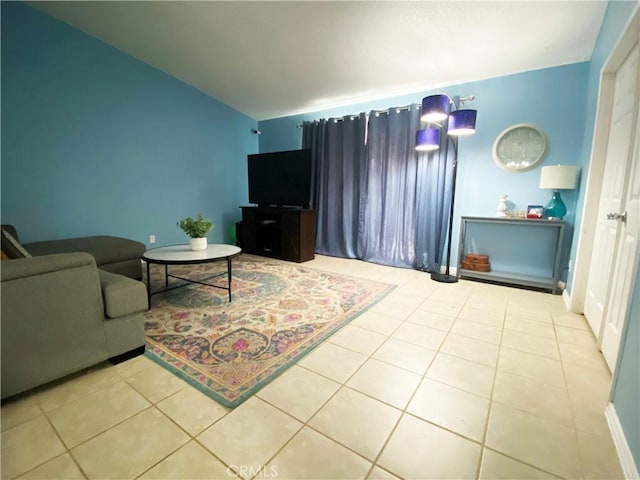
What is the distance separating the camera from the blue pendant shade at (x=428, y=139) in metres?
3.05

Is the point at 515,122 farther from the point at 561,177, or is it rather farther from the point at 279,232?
the point at 279,232

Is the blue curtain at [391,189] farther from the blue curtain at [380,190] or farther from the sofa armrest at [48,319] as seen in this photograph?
the sofa armrest at [48,319]

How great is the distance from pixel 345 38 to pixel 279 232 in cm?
246

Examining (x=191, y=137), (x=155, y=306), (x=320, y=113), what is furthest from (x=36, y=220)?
(x=320, y=113)

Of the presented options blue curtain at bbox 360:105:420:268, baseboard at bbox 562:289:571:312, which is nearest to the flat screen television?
blue curtain at bbox 360:105:420:268

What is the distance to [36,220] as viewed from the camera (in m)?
2.64

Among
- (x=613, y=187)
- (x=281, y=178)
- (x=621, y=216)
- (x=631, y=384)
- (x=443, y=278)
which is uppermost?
(x=281, y=178)

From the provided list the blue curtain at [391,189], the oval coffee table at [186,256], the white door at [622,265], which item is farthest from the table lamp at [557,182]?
the oval coffee table at [186,256]

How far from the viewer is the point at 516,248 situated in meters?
3.05

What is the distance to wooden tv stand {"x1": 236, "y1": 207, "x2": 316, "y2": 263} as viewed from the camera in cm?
382

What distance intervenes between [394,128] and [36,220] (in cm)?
405

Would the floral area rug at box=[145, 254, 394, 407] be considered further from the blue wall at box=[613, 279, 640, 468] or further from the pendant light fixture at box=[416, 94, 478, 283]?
the blue wall at box=[613, 279, 640, 468]

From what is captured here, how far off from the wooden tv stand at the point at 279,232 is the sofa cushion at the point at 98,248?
174cm

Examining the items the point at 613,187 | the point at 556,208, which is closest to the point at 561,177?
the point at 556,208
